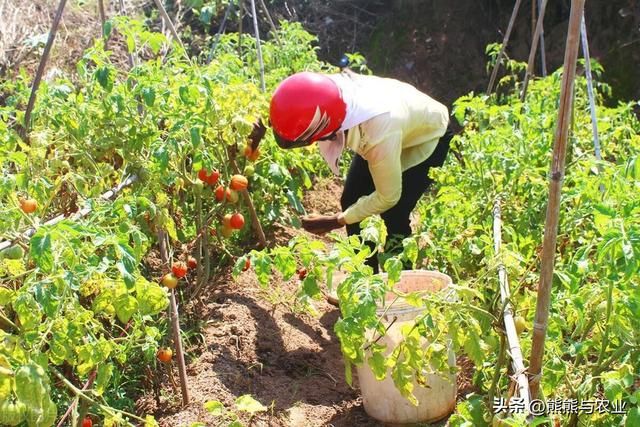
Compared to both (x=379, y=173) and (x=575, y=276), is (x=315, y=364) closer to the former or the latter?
(x=379, y=173)

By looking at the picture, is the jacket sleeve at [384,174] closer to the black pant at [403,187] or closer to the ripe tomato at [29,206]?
the black pant at [403,187]

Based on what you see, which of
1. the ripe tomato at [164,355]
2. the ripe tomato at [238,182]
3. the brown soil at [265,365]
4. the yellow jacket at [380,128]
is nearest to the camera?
the ripe tomato at [164,355]

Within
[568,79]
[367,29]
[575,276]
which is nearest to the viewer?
[568,79]

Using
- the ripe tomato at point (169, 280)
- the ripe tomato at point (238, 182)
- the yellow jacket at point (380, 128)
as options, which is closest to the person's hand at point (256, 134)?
the ripe tomato at point (238, 182)

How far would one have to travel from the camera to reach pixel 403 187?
3293 mm

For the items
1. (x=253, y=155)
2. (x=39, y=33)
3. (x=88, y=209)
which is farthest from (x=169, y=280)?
(x=39, y=33)

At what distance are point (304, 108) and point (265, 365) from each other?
1.05 metres

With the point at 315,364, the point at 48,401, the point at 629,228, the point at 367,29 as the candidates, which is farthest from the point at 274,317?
the point at 367,29

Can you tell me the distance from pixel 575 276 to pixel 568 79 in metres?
0.58

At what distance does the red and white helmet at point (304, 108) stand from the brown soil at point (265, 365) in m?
0.84

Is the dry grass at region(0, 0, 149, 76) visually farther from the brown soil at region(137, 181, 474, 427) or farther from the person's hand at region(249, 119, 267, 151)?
the brown soil at region(137, 181, 474, 427)

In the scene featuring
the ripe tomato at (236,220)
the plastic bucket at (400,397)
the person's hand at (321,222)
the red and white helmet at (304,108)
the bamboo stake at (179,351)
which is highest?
the red and white helmet at (304,108)

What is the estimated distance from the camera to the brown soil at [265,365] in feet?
8.91

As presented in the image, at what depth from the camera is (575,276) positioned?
6.45 ft
